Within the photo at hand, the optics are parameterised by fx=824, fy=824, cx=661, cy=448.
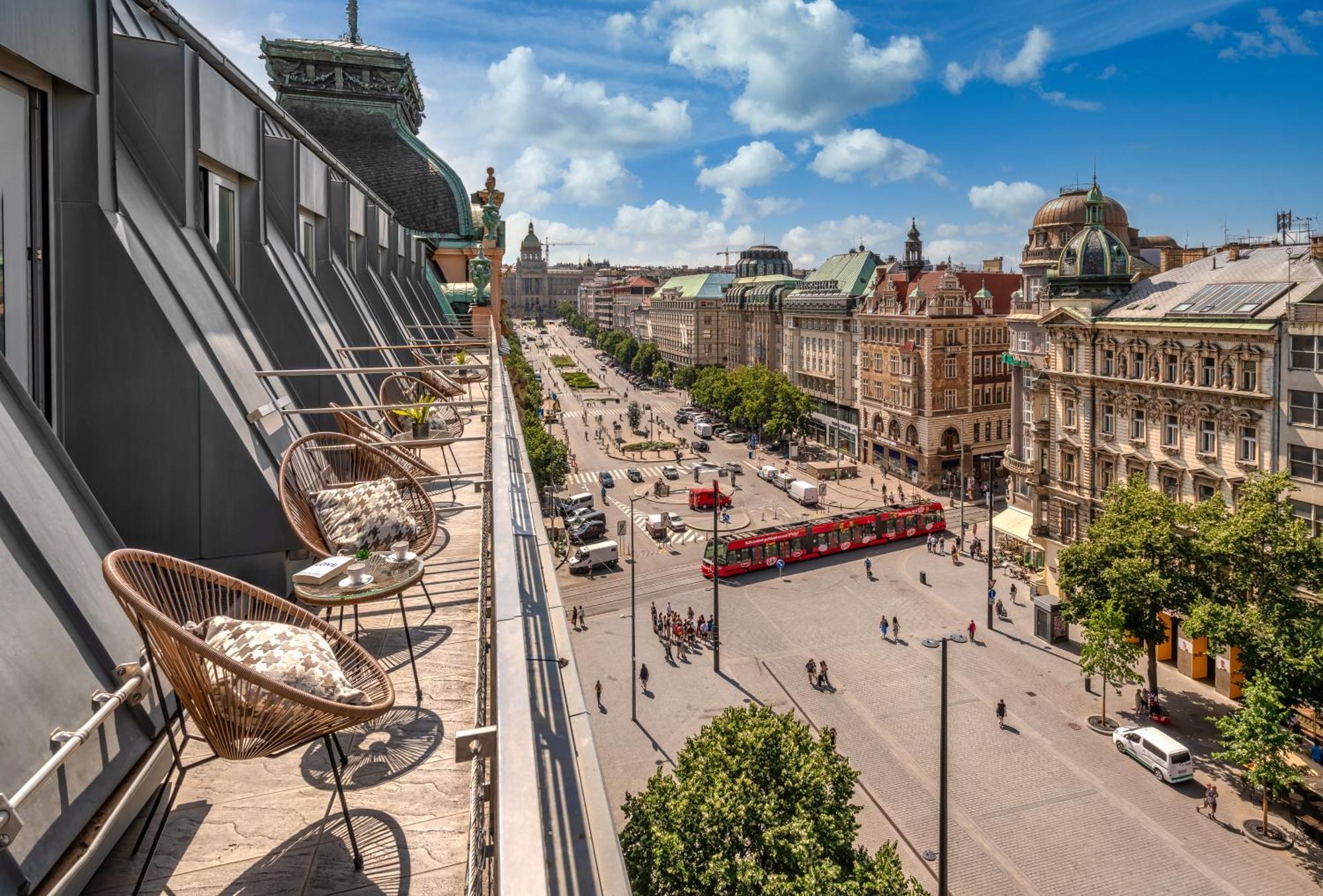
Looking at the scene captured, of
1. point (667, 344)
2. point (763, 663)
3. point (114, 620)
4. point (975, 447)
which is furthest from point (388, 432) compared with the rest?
point (667, 344)

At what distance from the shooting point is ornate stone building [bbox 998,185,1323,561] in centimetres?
2816

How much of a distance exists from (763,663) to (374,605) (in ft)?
81.1

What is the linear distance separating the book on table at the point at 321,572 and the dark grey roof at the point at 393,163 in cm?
3521

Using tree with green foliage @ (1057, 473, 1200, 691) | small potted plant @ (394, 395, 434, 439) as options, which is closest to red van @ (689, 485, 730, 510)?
tree with green foliage @ (1057, 473, 1200, 691)

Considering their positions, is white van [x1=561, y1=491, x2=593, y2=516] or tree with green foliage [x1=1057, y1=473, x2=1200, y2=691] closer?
tree with green foliage [x1=1057, y1=473, x2=1200, y2=691]

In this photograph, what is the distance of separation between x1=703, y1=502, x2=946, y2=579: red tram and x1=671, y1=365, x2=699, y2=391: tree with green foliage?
190 ft

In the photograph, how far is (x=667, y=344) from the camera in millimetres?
125562

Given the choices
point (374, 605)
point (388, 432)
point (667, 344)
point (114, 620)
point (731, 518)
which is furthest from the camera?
point (667, 344)

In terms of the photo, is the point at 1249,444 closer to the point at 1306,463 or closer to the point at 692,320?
the point at 1306,463

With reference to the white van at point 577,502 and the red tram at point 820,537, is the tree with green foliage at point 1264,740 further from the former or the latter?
the white van at point 577,502

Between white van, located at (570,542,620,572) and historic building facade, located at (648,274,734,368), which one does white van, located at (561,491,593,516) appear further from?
historic building facade, located at (648,274,734,368)

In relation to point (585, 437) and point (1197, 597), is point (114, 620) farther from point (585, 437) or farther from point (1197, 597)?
point (585, 437)

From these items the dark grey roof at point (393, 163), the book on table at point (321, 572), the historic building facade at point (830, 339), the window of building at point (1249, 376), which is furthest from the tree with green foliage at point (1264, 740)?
the historic building facade at point (830, 339)

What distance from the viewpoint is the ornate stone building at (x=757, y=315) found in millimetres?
90688
